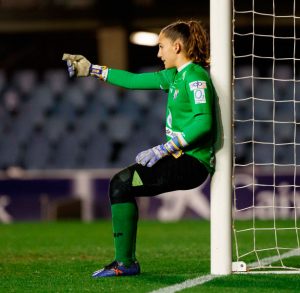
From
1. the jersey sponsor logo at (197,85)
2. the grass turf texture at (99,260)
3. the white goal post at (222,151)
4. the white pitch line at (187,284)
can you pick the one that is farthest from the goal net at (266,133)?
the jersey sponsor logo at (197,85)

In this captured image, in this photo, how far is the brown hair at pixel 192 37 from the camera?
5.60m

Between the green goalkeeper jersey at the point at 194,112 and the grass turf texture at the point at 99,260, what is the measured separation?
71 centimetres

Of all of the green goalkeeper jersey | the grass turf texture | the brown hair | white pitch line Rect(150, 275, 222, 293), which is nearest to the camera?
white pitch line Rect(150, 275, 222, 293)

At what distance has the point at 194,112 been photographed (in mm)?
5367

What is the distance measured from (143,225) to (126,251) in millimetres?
5516

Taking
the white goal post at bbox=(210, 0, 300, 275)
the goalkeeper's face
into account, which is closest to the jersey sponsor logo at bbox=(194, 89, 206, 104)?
the white goal post at bbox=(210, 0, 300, 275)

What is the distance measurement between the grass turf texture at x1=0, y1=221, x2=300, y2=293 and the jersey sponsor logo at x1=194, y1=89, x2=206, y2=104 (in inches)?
37.5

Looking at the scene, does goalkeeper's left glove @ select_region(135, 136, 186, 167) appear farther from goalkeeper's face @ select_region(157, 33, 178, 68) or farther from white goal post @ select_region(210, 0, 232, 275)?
goalkeeper's face @ select_region(157, 33, 178, 68)

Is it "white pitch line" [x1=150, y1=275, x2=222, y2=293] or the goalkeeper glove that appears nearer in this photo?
"white pitch line" [x1=150, y1=275, x2=222, y2=293]

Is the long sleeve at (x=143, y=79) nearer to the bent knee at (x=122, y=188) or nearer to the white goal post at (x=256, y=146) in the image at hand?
the white goal post at (x=256, y=146)

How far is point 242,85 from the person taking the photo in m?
14.4

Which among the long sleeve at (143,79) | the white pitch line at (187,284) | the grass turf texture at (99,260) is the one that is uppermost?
the long sleeve at (143,79)

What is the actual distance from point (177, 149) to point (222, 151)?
29 cm

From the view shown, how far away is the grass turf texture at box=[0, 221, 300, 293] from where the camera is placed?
5156 millimetres
